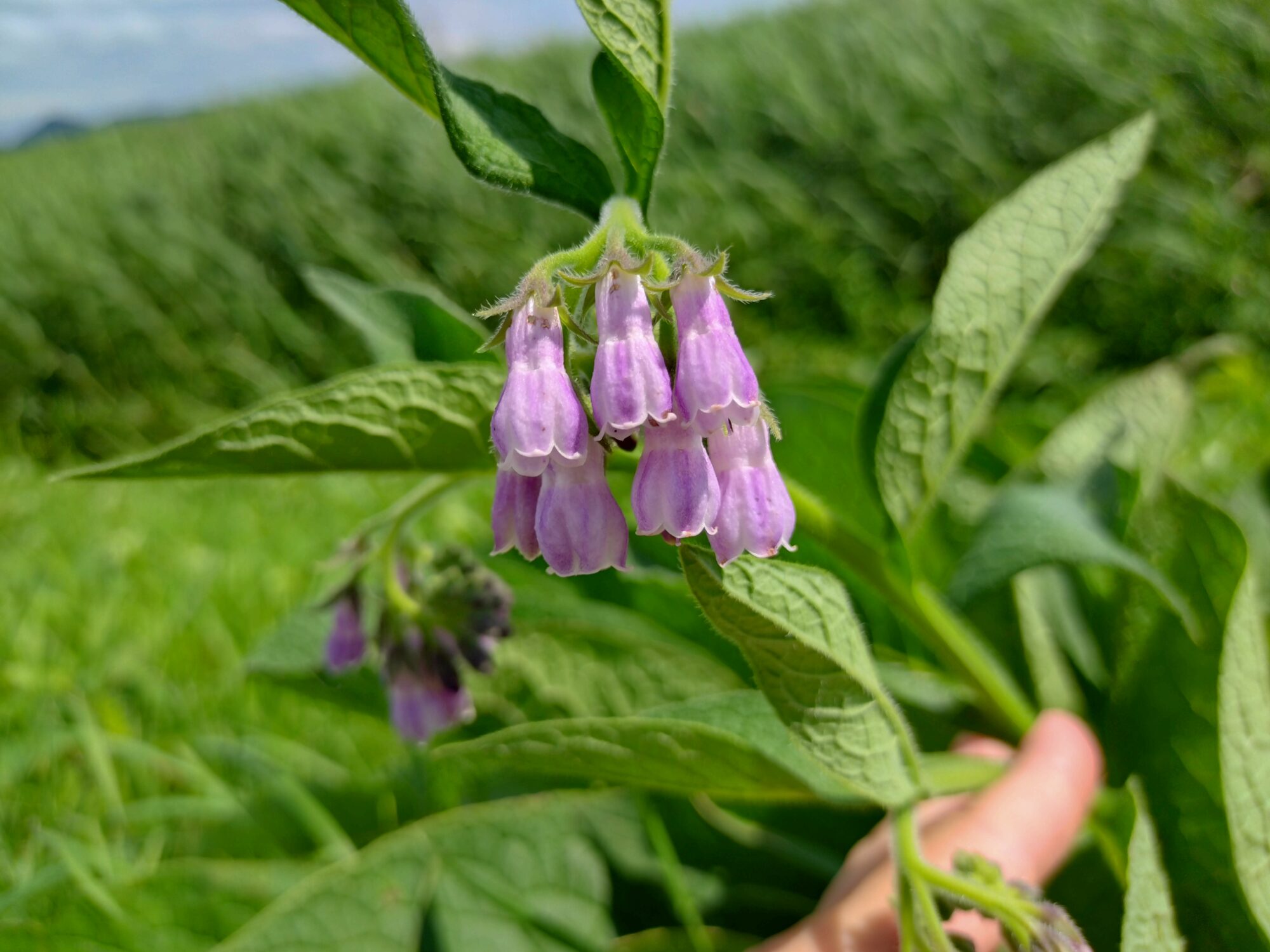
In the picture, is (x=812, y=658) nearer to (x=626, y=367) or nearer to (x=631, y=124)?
(x=626, y=367)

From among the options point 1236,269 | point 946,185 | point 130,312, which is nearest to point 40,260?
point 130,312

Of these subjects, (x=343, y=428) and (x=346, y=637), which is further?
(x=346, y=637)

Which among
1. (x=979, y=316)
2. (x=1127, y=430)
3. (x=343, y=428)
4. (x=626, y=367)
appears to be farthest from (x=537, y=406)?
(x=1127, y=430)

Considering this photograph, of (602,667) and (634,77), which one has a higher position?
(634,77)

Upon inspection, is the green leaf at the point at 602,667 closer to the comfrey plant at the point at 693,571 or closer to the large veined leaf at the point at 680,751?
the comfrey plant at the point at 693,571

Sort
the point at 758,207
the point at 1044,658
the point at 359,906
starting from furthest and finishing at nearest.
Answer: the point at 758,207
the point at 1044,658
the point at 359,906

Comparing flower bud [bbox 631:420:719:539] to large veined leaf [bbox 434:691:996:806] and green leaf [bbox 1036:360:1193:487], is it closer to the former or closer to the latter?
large veined leaf [bbox 434:691:996:806]
